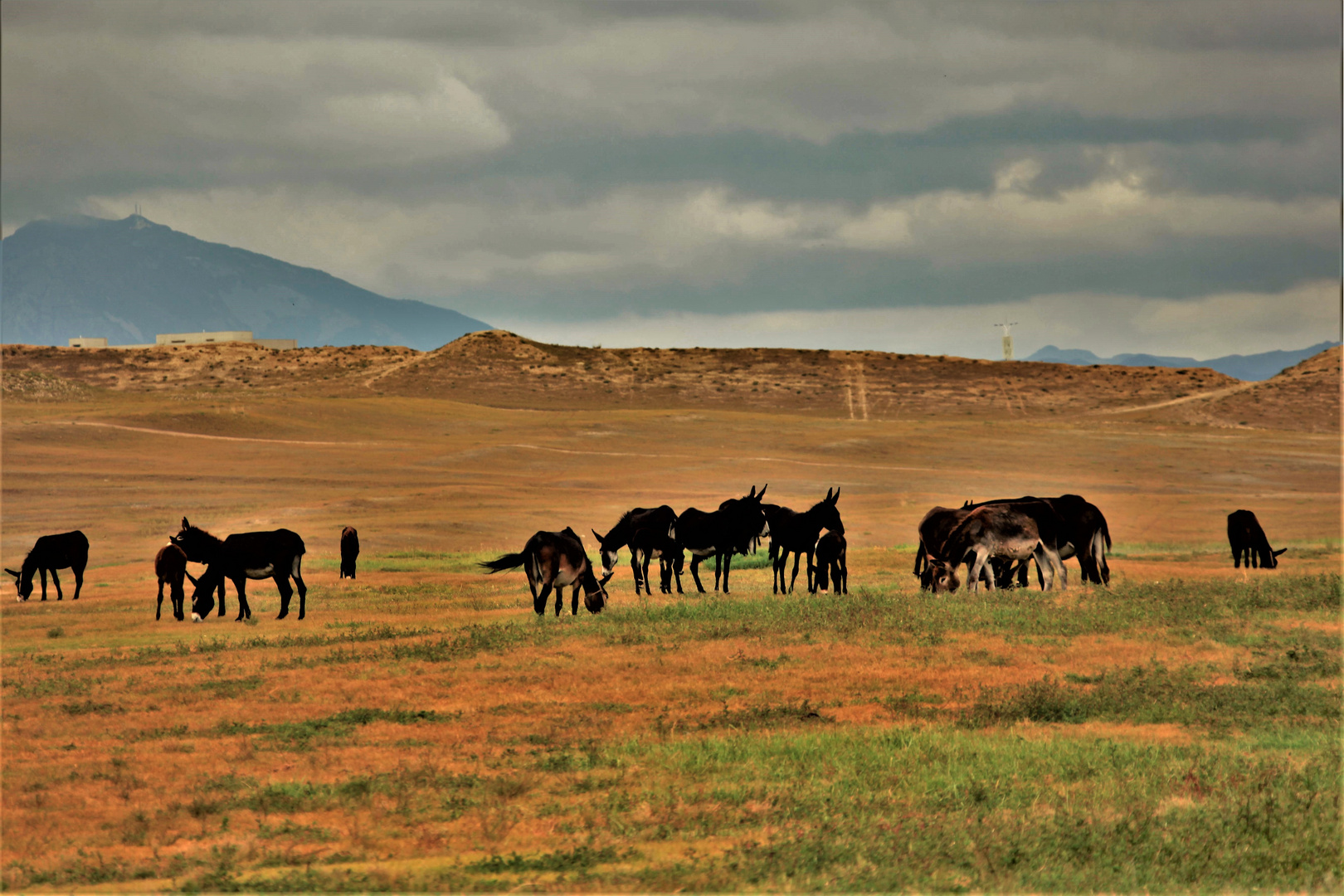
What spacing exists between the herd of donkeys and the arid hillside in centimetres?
9091

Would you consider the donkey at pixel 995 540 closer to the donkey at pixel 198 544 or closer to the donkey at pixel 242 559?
the donkey at pixel 242 559

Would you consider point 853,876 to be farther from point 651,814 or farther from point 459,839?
point 459,839

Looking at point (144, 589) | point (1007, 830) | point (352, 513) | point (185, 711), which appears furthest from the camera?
point (352, 513)

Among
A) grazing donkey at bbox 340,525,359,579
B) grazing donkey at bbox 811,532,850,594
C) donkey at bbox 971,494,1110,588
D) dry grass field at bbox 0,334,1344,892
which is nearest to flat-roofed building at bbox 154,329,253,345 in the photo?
dry grass field at bbox 0,334,1344,892

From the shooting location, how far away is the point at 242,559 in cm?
2252

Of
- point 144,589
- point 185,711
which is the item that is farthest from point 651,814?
point 144,589

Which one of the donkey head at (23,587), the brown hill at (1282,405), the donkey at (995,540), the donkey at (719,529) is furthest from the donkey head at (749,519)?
the brown hill at (1282,405)

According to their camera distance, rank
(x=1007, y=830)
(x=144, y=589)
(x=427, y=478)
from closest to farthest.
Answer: (x=1007, y=830) < (x=144, y=589) < (x=427, y=478)

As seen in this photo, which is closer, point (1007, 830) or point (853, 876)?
point (853, 876)

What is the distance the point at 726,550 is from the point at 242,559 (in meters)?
10.4

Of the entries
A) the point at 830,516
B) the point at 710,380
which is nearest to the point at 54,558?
the point at 830,516

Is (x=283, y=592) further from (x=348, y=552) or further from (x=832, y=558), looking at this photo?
(x=832, y=558)

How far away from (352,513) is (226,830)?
41.9 m

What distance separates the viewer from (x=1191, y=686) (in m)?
14.4
